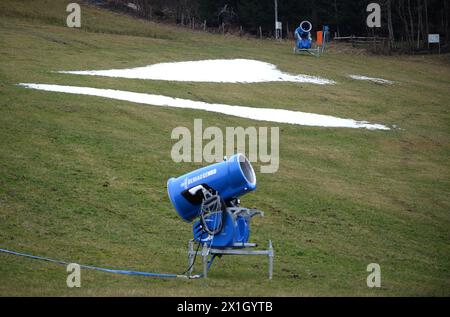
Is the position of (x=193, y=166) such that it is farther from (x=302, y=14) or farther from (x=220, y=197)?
(x=302, y=14)

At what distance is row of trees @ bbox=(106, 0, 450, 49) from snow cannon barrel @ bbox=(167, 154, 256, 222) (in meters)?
81.9

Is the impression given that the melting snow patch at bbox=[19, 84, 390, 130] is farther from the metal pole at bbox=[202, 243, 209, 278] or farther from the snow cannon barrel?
the metal pole at bbox=[202, 243, 209, 278]

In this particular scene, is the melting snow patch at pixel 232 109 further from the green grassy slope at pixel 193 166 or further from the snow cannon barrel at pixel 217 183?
the snow cannon barrel at pixel 217 183

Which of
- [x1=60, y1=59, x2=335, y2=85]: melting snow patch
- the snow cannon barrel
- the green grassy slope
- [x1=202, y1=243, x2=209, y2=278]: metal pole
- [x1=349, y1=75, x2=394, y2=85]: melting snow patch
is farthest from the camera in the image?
[x1=349, y1=75, x2=394, y2=85]: melting snow patch

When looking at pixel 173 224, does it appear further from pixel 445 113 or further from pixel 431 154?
pixel 445 113

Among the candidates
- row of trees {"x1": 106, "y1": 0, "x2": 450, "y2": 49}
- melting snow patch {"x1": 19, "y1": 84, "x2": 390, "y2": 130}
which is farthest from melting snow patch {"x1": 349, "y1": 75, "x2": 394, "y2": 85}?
row of trees {"x1": 106, "y1": 0, "x2": 450, "y2": 49}

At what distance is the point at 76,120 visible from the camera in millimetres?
31062

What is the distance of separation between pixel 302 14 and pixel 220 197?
92475 millimetres


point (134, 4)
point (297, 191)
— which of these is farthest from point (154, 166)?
point (134, 4)

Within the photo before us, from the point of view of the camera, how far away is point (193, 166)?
89.4ft

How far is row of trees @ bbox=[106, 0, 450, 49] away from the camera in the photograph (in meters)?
100

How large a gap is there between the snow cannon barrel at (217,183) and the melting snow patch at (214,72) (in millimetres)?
27669

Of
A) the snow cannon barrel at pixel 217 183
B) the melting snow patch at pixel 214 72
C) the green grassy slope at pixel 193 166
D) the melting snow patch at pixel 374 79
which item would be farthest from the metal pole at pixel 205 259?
the melting snow patch at pixel 374 79

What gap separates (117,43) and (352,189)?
3817cm
